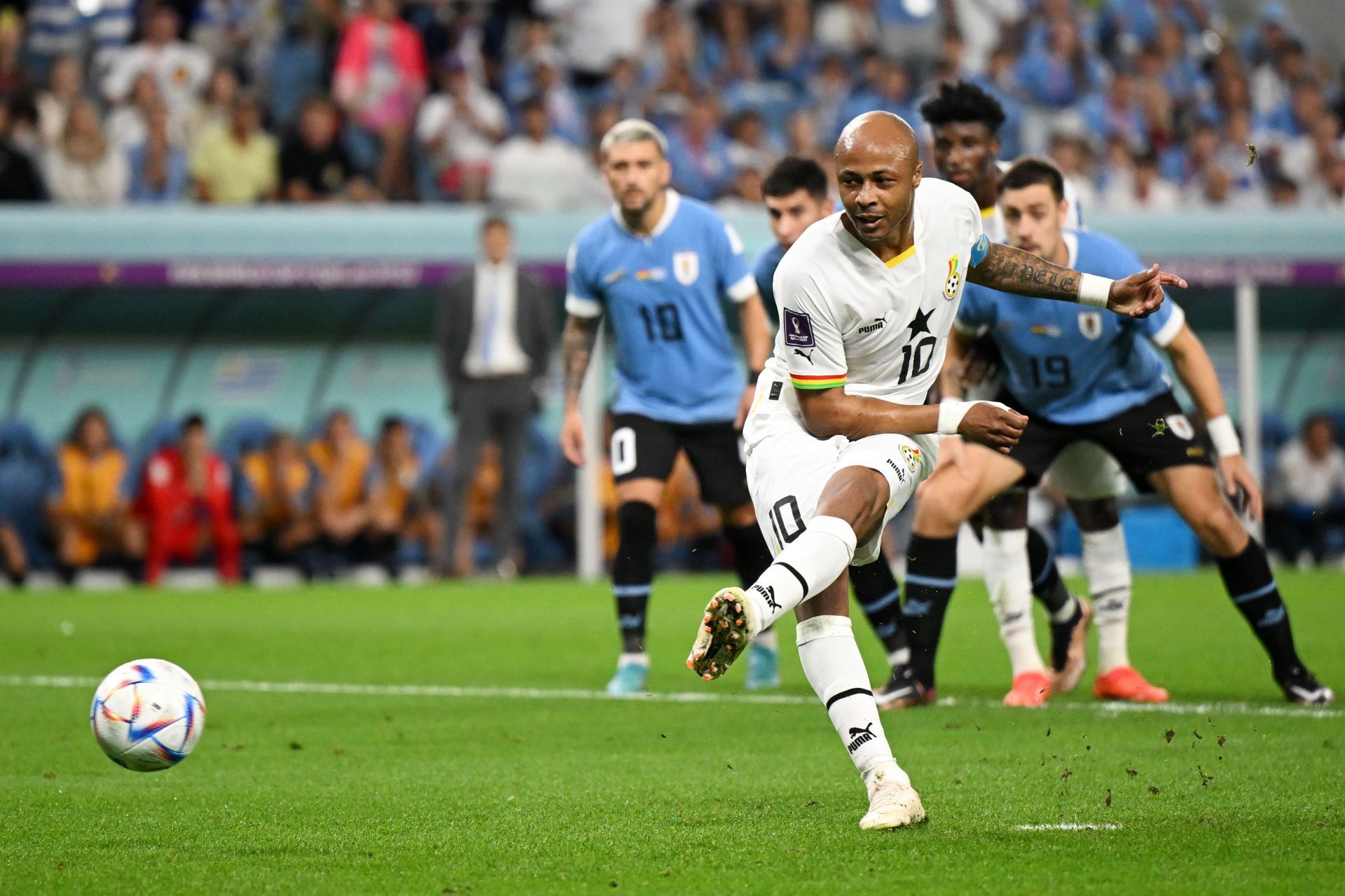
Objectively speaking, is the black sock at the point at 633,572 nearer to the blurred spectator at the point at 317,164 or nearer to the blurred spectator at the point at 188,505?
the blurred spectator at the point at 188,505

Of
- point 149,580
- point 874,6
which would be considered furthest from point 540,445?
point 874,6

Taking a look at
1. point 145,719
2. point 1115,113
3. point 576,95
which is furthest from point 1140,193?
point 145,719

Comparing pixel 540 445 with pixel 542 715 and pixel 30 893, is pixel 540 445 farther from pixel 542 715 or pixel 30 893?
pixel 30 893

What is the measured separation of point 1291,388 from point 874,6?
6462mm

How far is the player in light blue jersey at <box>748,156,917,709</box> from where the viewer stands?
7.82 meters

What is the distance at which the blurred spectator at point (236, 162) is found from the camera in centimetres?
1720

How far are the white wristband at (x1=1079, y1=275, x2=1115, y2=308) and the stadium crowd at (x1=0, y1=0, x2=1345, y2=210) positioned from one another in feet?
39.3

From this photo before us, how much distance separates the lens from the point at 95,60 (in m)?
18.7

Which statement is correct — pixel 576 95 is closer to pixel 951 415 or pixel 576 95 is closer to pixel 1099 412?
pixel 1099 412

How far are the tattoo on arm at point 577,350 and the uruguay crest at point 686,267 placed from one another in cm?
46

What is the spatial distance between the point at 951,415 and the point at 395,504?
12.1 metres

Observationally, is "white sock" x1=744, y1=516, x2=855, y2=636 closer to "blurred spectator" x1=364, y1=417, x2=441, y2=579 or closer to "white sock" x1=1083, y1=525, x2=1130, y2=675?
"white sock" x1=1083, y1=525, x2=1130, y2=675

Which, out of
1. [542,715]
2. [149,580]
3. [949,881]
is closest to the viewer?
[949,881]

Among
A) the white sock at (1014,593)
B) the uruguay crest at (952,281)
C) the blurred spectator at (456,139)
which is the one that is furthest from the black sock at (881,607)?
the blurred spectator at (456,139)
